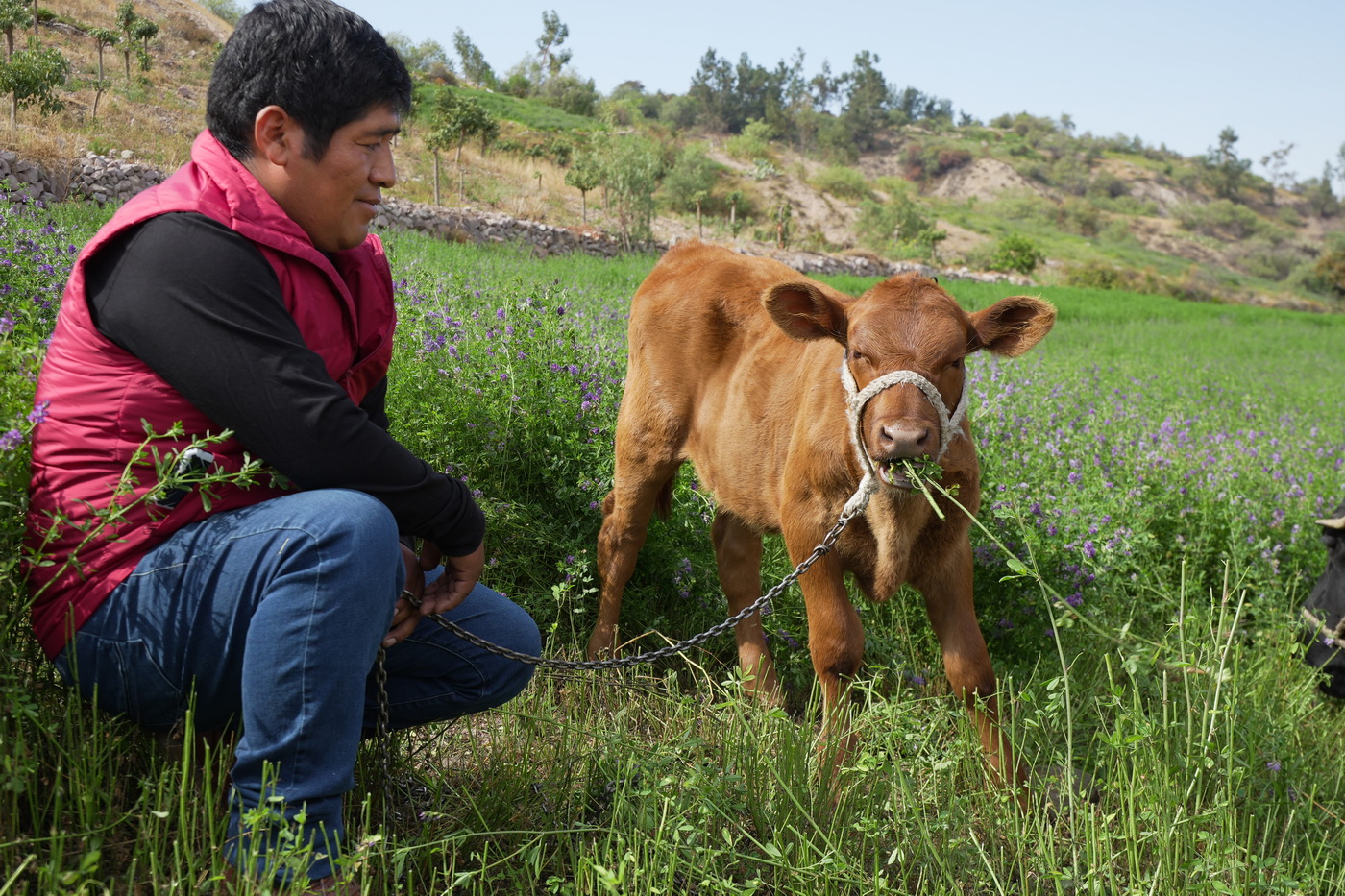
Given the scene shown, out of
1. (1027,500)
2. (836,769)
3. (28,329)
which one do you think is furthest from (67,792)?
(1027,500)

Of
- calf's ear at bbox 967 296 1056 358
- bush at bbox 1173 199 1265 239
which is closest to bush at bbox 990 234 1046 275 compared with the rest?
calf's ear at bbox 967 296 1056 358

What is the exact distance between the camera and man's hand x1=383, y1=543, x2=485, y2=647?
7.81ft

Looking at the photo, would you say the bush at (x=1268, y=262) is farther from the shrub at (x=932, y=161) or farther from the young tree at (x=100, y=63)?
the young tree at (x=100, y=63)

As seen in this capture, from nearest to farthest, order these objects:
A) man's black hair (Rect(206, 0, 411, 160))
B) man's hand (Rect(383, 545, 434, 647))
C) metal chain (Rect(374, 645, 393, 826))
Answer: man's black hair (Rect(206, 0, 411, 160)), metal chain (Rect(374, 645, 393, 826)), man's hand (Rect(383, 545, 434, 647))

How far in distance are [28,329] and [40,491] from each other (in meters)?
0.91

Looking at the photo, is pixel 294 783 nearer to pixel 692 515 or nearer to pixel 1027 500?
pixel 692 515

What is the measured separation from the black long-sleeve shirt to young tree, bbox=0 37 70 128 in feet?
62.9

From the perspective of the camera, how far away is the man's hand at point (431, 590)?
7.81ft

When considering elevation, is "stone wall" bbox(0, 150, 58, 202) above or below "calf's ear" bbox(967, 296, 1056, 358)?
below

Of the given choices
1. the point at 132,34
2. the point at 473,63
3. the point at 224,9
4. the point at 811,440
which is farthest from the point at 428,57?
the point at 811,440

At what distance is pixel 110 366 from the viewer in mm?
2018

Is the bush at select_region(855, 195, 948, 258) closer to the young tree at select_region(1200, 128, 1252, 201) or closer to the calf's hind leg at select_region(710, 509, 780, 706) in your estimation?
the calf's hind leg at select_region(710, 509, 780, 706)

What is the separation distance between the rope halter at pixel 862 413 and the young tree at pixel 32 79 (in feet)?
63.7

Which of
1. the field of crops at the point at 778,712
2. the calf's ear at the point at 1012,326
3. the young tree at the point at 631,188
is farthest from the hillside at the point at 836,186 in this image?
the calf's ear at the point at 1012,326
